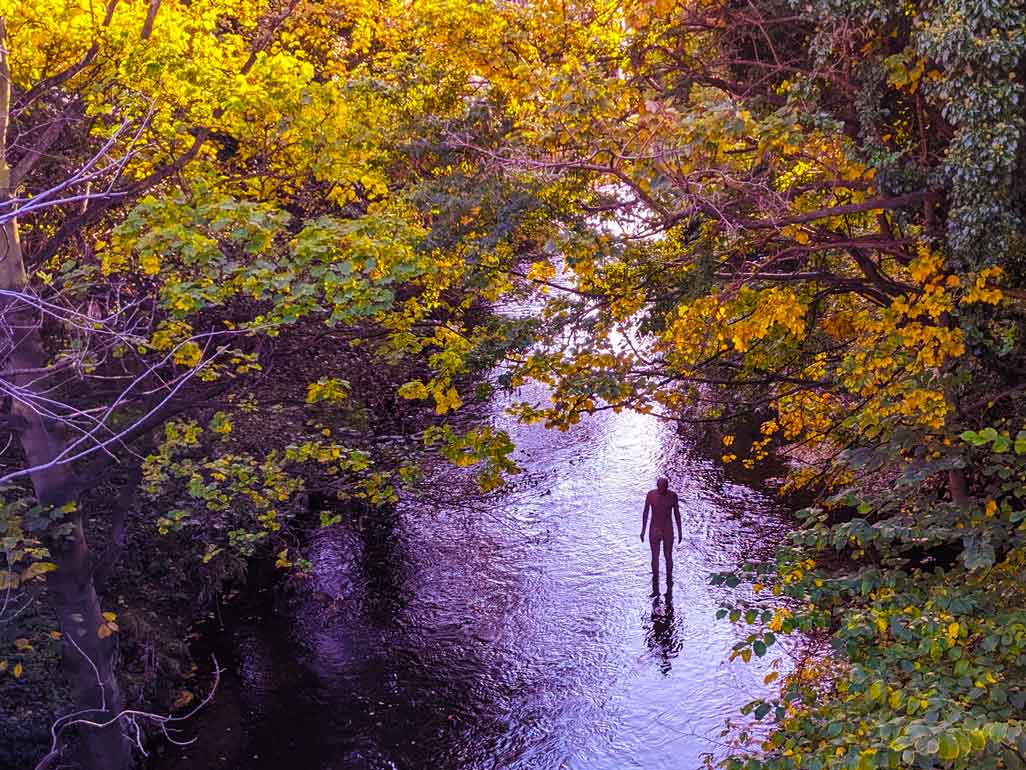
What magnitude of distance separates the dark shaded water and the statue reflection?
0.08 ft

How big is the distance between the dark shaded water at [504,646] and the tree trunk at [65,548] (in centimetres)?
134

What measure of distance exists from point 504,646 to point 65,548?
17.1ft

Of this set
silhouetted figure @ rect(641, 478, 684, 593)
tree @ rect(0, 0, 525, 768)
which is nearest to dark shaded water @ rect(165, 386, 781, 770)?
silhouetted figure @ rect(641, 478, 684, 593)

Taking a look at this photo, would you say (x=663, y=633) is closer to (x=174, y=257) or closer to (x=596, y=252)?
(x=596, y=252)

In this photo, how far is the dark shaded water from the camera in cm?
900

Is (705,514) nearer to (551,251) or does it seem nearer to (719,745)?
(719,745)

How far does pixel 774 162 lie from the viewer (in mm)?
7066

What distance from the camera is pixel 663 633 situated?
10633 mm

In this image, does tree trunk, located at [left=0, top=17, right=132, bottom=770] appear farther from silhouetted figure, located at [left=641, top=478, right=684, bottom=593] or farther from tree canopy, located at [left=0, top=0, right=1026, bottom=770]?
silhouetted figure, located at [left=641, top=478, right=684, bottom=593]

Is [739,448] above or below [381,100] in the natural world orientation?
below

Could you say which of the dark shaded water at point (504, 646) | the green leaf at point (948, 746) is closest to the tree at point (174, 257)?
the dark shaded water at point (504, 646)

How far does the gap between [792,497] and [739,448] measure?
2578mm

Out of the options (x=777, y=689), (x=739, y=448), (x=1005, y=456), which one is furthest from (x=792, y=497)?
(x=1005, y=456)

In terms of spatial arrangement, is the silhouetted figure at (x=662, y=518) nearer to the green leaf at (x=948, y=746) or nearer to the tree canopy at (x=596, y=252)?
the tree canopy at (x=596, y=252)
